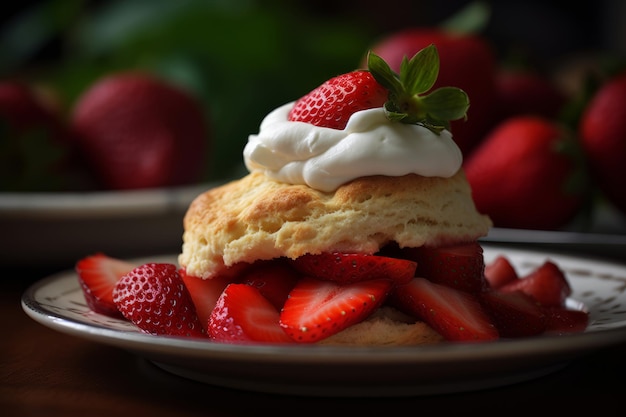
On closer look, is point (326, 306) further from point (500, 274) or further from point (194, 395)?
point (500, 274)

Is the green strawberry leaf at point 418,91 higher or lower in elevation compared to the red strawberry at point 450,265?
higher

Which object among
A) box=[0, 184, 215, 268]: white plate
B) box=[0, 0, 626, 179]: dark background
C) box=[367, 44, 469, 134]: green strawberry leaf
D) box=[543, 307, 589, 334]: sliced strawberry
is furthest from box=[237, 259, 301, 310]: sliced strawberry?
box=[0, 0, 626, 179]: dark background

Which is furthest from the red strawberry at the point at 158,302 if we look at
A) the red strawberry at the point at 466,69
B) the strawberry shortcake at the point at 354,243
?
the red strawberry at the point at 466,69

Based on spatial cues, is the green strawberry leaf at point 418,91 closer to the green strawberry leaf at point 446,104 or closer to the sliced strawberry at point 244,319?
the green strawberry leaf at point 446,104

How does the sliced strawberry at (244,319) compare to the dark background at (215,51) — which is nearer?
the sliced strawberry at (244,319)

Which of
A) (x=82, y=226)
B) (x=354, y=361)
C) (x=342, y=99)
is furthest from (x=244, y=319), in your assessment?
(x=82, y=226)

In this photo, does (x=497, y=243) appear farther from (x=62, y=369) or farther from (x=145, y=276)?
(x=62, y=369)

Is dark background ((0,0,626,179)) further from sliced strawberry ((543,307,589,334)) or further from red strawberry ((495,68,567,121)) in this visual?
sliced strawberry ((543,307,589,334))
